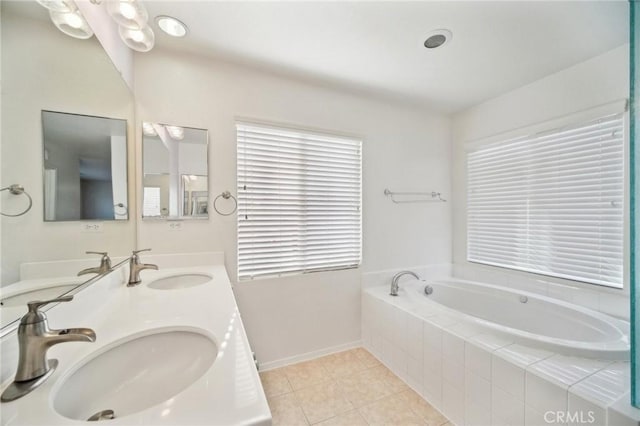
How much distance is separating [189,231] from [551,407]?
2197mm

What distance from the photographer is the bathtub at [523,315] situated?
1.31m

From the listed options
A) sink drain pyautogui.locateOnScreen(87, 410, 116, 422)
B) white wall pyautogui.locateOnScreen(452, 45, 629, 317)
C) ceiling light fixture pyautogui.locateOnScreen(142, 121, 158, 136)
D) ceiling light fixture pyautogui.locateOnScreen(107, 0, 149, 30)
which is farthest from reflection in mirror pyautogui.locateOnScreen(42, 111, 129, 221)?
white wall pyautogui.locateOnScreen(452, 45, 629, 317)

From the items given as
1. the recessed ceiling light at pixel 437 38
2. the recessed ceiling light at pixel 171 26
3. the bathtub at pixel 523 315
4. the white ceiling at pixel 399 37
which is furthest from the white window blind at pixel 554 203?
the recessed ceiling light at pixel 171 26

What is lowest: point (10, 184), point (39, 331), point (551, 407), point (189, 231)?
point (551, 407)

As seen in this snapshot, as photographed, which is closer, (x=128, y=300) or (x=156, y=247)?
(x=128, y=300)

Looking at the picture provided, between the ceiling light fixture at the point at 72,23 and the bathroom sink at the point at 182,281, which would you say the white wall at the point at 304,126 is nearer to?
the bathroom sink at the point at 182,281

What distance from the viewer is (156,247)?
171 cm

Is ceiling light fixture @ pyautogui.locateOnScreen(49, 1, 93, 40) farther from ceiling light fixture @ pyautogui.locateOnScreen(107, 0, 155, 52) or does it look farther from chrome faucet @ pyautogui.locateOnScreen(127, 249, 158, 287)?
chrome faucet @ pyautogui.locateOnScreen(127, 249, 158, 287)

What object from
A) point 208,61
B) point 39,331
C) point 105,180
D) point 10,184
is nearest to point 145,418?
point 39,331

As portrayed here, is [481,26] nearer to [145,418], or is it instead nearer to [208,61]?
[208,61]

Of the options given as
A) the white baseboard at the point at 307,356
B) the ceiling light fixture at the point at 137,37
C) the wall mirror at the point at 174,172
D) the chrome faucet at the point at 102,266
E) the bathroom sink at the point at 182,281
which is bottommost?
the white baseboard at the point at 307,356

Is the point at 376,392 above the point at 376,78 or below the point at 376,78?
below

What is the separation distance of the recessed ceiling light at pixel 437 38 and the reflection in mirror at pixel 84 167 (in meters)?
1.95

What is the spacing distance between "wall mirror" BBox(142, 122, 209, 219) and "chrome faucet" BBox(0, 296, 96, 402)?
123cm
